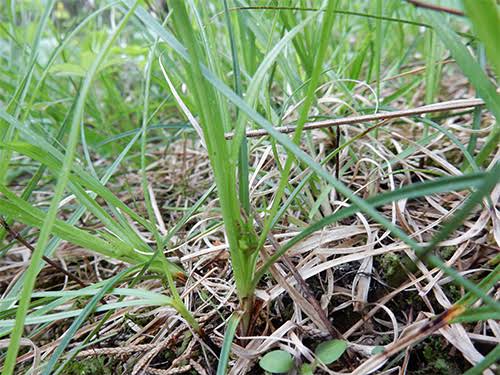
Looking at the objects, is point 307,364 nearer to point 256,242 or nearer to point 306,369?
point 306,369

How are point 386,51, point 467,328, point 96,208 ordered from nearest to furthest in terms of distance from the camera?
point 467,328, point 96,208, point 386,51

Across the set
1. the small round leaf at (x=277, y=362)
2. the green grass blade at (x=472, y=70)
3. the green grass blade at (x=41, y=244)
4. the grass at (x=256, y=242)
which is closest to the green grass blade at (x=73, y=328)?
the grass at (x=256, y=242)

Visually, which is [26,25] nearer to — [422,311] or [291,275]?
[291,275]

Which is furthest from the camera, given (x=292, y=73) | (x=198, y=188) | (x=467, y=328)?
(x=198, y=188)

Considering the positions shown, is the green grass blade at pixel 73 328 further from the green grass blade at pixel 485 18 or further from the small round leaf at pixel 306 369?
the green grass blade at pixel 485 18

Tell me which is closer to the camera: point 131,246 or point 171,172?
point 131,246

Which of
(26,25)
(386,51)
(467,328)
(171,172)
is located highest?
(26,25)

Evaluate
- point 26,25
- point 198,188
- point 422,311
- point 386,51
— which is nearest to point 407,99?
point 386,51

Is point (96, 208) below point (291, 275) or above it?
above
